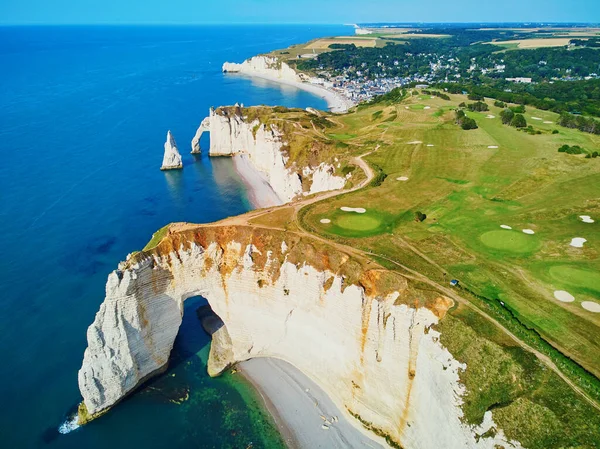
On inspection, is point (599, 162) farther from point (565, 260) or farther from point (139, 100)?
point (139, 100)

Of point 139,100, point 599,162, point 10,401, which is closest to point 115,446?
point 10,401

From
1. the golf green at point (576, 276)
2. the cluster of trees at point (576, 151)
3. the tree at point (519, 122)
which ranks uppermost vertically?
the tree at point (519, 122)

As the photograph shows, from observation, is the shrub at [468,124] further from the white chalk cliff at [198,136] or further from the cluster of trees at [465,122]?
the white chalk cliff at [198,136]

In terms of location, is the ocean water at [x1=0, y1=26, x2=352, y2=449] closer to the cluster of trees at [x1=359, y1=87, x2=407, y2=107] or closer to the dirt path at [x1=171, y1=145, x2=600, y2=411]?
the dirt path at [x1=171, y1=145, x2=600, y2=411]

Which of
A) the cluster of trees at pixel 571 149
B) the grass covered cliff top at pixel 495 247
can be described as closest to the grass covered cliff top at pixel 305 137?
the grass covered cliff top at pixel 495 247

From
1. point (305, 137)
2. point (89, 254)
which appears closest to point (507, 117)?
point (305, 137)
